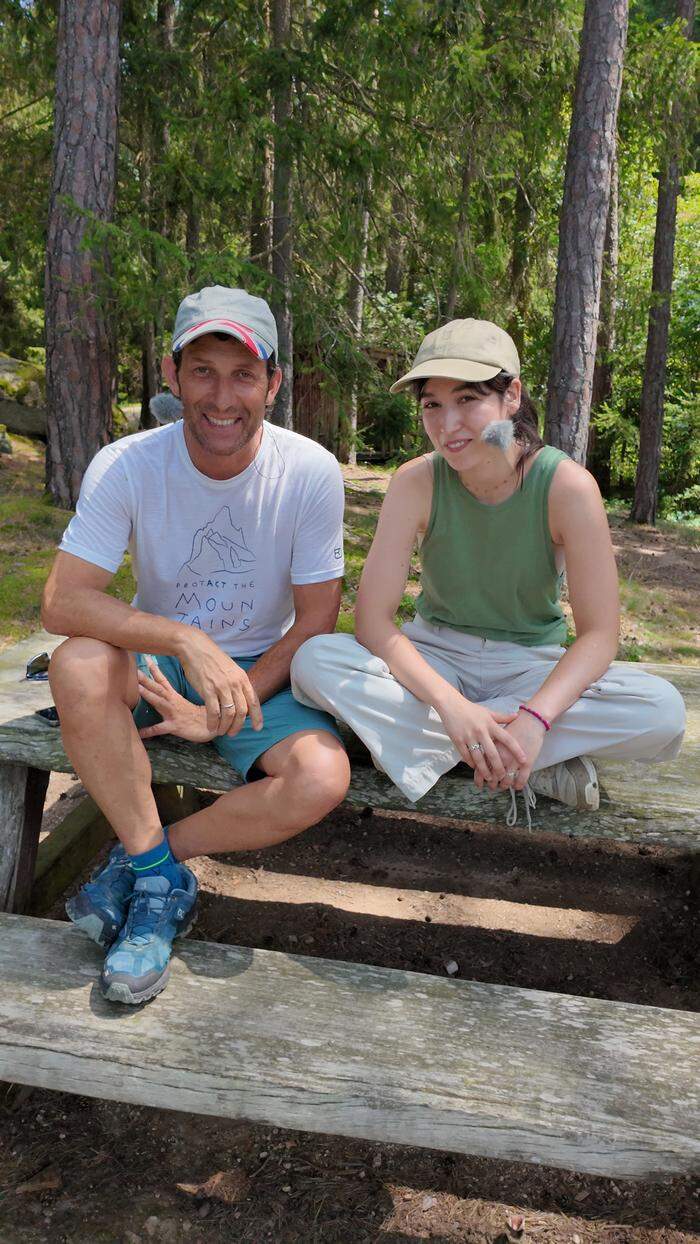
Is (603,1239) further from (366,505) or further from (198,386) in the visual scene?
(366,505)

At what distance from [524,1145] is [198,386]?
1886mm

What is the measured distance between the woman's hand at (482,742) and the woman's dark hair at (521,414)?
0.68 meters

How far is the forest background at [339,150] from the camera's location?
666cm

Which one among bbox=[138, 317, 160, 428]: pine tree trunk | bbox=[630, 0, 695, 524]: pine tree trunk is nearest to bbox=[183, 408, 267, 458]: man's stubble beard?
bbox=[138, 317, 160, 428]: pine tree trunk

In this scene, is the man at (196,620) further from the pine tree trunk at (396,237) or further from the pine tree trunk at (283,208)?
the pine tree trunk at (396,237)

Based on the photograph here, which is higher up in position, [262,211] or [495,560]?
[262,211]

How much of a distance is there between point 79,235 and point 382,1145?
6997 mm

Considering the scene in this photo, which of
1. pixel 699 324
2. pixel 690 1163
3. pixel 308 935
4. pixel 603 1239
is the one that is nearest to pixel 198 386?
pixel 308 935

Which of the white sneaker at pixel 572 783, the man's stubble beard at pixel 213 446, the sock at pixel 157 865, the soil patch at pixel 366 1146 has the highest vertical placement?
the man's stubble beard at pixel 213 446

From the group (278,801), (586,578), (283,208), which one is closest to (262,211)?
(283,208)

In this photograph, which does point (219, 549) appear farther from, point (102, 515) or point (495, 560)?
point (495, 560)

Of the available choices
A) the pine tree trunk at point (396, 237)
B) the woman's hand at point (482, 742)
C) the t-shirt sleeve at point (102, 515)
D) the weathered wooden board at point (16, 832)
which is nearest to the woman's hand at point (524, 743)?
the woman's hand at point (482, 742)

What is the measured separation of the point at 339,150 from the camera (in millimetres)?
6871

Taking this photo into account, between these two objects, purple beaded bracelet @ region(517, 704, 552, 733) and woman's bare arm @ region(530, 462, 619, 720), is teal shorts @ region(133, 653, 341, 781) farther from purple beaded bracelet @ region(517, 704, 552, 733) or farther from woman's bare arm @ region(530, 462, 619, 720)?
woman's bare arm @ region(530, 462, 619, 720)
